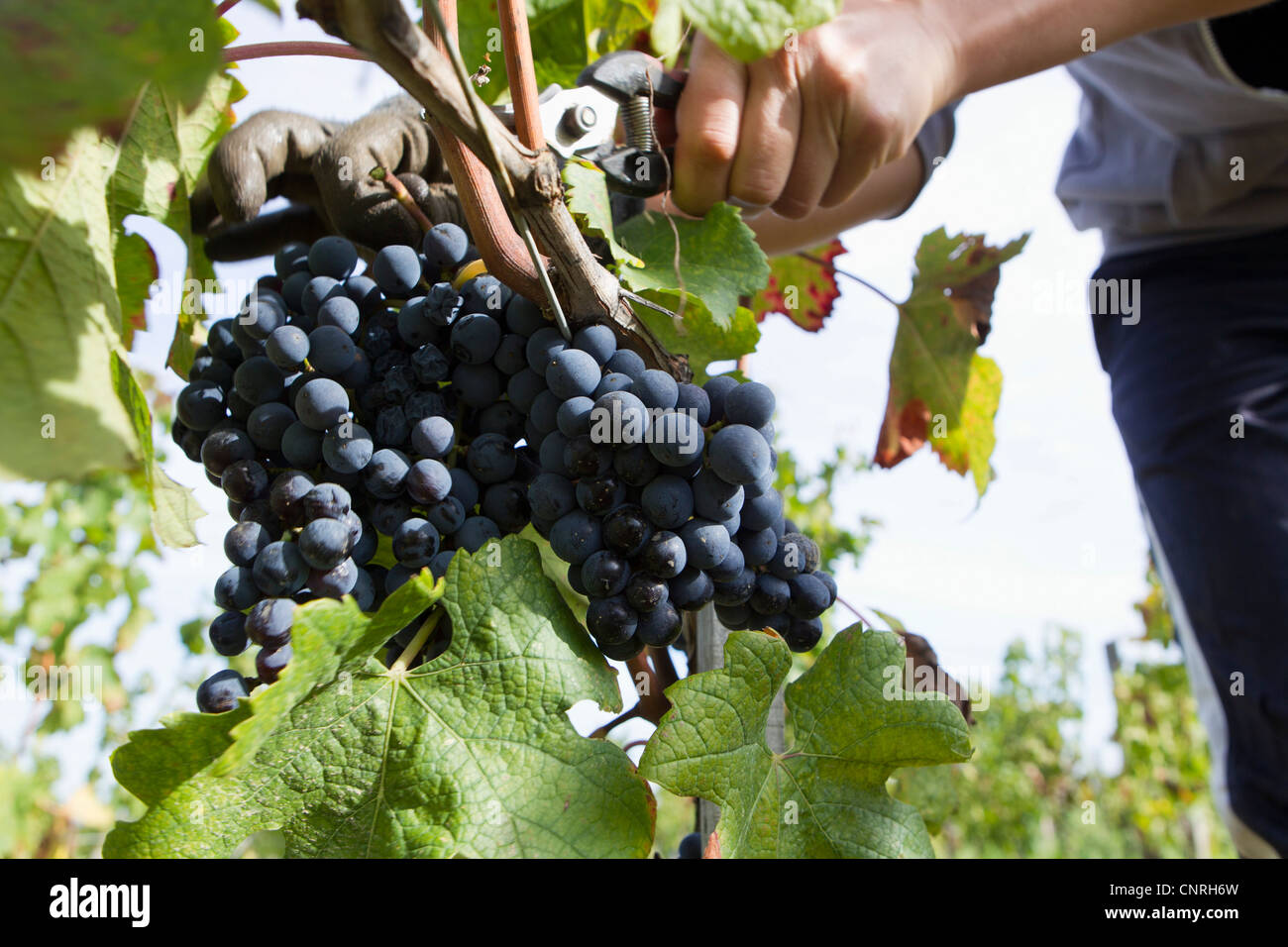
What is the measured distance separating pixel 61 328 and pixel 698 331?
1.52 ft

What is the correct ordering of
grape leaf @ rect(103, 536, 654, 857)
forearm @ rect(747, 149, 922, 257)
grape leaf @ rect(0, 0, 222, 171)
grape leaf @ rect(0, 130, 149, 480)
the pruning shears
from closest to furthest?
grape leaf @ rect(0, 0, 222, 171)
grape leaf @ rect(0, 130, 149, 480)
grape leaf @ rect(103, 536, 654, 857)
the pruning shears
forearm @ rect(747, 149, 922, 257)

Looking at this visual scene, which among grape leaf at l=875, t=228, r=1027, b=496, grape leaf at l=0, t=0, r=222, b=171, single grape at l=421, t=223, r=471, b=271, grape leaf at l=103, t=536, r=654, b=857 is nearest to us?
grape leaf at l=0, t=0, r=222, b=171

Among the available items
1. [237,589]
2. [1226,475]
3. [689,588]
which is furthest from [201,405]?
[1226,475]

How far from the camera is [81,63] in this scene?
317mm

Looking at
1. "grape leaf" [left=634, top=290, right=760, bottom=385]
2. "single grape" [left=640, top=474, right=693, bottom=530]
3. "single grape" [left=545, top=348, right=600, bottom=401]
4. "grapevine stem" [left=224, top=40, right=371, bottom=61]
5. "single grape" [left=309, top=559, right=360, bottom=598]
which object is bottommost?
"single grape" [left=309, top=559, right=360, bottom=598]

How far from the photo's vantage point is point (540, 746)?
1.99 ft

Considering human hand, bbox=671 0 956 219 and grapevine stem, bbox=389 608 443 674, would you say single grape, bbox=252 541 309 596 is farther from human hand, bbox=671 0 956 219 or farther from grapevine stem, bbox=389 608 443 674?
human hand, bbox=671 0 956 219

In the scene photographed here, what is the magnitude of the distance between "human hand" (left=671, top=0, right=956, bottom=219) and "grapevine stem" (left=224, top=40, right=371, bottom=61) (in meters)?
0.34

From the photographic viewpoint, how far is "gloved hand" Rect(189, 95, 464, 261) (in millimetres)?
722

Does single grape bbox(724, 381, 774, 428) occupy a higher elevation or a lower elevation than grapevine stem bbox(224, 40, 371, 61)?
lower

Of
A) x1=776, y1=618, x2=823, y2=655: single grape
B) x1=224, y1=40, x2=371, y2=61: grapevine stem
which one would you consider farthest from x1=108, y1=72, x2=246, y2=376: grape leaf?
x1=776, y1=618, x2=823, y2=655: single grape
